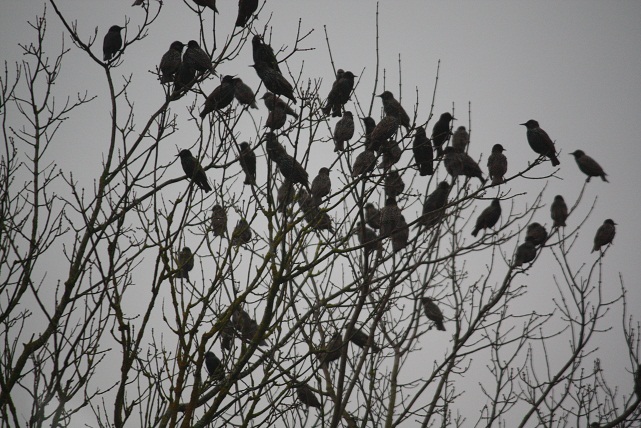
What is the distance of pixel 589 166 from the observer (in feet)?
34.0

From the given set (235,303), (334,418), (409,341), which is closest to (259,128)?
(235,303)

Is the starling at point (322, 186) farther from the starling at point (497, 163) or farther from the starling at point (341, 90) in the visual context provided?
the starling at point (497, 163)

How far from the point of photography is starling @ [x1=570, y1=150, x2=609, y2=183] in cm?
1028

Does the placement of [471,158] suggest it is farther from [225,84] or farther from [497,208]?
[225,84]

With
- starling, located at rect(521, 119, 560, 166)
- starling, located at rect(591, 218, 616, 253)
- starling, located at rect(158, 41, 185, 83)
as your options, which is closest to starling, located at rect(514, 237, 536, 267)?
starling, located at rect(521, 119, 560, 166)

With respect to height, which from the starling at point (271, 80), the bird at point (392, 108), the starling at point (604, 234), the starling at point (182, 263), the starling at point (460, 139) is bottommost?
the starling at point (182, 263)

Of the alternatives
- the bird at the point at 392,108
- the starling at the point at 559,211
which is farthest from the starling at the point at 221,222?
the starling at the point at 559,211

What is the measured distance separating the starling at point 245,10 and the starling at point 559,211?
247 inches

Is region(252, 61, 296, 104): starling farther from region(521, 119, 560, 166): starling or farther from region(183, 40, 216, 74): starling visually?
region(521, 119, 560, 166): starling

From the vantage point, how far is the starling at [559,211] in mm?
9500

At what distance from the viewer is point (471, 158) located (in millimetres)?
8219

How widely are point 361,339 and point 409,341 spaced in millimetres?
1556

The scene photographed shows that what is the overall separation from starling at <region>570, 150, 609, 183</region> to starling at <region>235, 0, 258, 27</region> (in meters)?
7.25

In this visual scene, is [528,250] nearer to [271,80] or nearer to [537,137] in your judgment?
[537,137]
